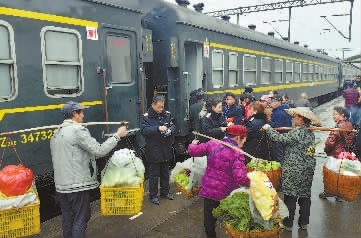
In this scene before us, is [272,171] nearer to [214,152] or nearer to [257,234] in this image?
[214,152]

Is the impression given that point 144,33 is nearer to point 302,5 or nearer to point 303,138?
point 303,138

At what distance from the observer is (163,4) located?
8414 millimetres

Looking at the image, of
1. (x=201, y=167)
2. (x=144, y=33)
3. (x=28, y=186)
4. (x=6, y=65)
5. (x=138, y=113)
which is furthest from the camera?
(x=144, y=33)

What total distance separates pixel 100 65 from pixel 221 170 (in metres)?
2.75

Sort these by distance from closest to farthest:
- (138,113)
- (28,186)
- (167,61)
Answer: (28,186)
(138,113)
(167,61)

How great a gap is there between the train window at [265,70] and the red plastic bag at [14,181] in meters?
10.3

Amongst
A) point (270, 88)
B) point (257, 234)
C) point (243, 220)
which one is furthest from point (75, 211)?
point (270, 88)

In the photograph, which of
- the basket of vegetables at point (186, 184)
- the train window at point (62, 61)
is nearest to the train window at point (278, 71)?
the basket of vegetables at point (186, 184)

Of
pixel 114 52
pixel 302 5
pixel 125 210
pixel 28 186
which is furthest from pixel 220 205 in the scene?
pixel 302 5

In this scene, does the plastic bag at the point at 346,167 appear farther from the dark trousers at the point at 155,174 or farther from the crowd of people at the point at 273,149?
the dark trousers at the point at 155,174

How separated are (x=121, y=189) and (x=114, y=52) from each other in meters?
2.60

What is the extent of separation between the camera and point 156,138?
5.94 meters

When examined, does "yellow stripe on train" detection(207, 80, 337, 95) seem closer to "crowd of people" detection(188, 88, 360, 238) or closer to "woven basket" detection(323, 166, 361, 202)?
"crowd of people" detection(188, 88, 360, 238)

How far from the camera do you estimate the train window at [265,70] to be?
12998 millimetres
